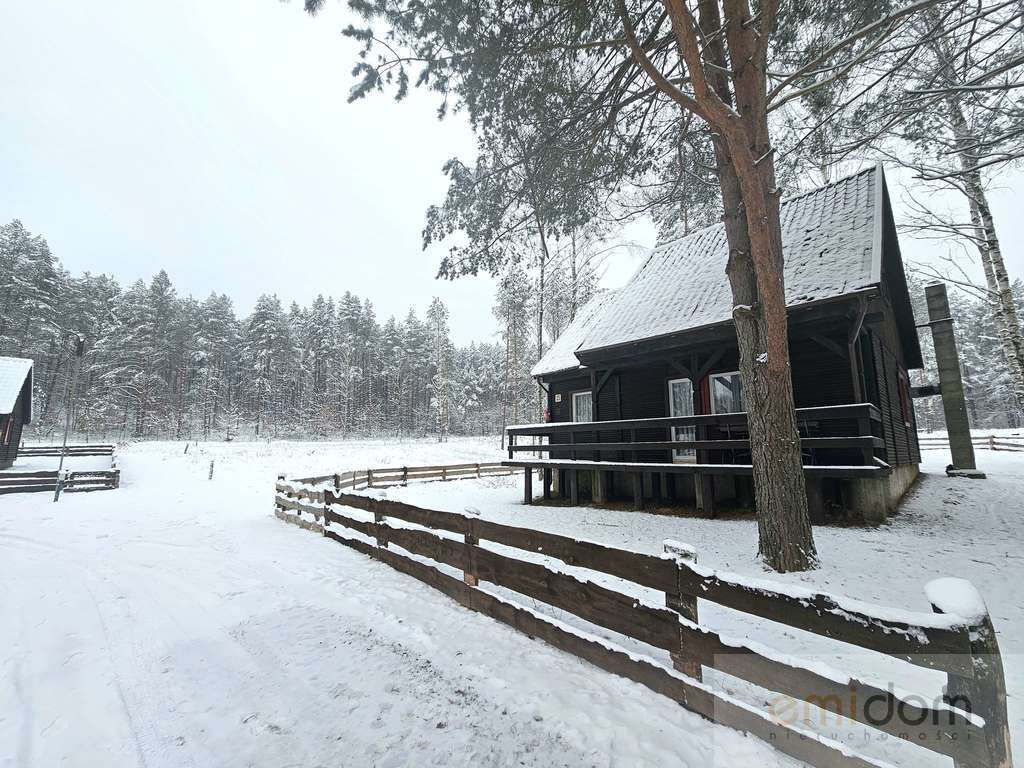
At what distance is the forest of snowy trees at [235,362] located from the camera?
1464 inches

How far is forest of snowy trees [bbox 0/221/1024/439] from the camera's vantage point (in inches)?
1460

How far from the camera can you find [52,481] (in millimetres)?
15195

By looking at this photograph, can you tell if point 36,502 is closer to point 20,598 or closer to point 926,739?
point 20,598

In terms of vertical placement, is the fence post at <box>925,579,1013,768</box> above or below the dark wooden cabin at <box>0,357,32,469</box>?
below

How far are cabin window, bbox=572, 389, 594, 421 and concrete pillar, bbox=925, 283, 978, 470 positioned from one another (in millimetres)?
10374

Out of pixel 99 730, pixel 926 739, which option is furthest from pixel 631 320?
pixel 99 730

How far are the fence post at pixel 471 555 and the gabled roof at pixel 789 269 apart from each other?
7.21 metres

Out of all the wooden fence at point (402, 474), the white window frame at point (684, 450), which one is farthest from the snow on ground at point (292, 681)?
the wooden fence at point (402, 474)

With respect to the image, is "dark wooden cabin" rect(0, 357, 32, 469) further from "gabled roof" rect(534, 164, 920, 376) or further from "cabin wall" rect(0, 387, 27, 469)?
"gabled roof" rect(534, 164, 920, 376)

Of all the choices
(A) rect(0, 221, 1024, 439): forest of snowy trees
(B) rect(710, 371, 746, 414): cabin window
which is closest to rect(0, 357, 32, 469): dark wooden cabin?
(A) rect(0, 221, 1024, 439): forest of snowy trees

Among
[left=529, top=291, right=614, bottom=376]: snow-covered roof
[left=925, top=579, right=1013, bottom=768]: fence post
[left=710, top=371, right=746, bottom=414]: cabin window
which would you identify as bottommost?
[left=925, top=579, right=1013, bottom=768]: fence post

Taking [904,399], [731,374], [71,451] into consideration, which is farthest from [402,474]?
[71,451]

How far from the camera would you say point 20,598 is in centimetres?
515

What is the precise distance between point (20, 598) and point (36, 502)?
11.5 metres
